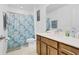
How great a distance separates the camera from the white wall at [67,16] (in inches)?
78.0

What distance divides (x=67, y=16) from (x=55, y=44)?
1.46ft

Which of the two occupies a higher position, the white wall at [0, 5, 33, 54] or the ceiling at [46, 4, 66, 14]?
the ceiling at [46, 4, 66, 14]

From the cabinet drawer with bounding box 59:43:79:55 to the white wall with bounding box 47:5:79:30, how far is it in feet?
0.89

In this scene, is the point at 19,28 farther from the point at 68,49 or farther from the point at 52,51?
the point at 68,49

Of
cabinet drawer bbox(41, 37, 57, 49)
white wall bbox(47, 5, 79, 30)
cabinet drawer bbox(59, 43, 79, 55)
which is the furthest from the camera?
cabinet drawer bbox(41, 37, 57, 49)

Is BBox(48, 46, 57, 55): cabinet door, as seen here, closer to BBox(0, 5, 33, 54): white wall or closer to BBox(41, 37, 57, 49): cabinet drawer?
BBox(41, 37, 57, 49): cabinet drawer

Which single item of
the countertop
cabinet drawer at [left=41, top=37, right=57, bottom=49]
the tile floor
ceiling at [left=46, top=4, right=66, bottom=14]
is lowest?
the tile floor

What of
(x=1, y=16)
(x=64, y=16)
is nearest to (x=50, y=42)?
(x=64, y=16)

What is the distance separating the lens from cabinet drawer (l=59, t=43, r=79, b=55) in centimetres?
182

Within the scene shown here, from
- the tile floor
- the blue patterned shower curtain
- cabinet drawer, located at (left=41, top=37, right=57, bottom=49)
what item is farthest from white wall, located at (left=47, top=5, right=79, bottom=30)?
the tile floor

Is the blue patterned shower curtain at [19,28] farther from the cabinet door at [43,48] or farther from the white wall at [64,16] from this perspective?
the white wall at [64,16]

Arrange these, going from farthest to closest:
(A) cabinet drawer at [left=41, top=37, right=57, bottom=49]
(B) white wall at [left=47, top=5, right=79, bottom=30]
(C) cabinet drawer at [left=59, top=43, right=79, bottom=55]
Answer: (A) cabinet drawer at [left=41, top=37, right=57, bottom=49] → (B) white wall at [left=47, top=5, right=79, bottom=30] → (C) cabinet drawer at [left=59, top=43, right=79, bottom=55]

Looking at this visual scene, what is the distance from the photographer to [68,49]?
190 centimetres
